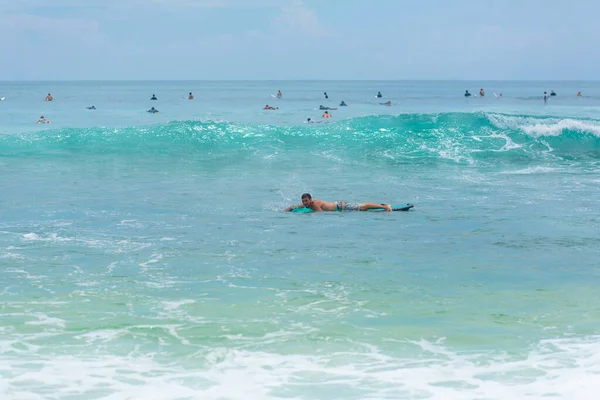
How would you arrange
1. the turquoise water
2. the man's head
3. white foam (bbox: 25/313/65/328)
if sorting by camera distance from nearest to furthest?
the turquoise water, white foam (bbox: 25/313/65/328), the man's head

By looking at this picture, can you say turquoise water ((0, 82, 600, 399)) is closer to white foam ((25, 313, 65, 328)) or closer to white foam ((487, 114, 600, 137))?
white foam ((25, 313, 65, 328))

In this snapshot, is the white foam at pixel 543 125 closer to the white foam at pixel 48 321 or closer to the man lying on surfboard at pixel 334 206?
the man lying on surfboard at pixel 334 206

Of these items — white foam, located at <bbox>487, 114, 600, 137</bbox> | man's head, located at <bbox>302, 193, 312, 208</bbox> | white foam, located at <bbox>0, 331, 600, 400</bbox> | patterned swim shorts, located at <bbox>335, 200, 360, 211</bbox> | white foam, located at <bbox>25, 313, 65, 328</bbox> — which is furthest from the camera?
white foam, located at <bbox>487, 114, 600, 137</bbox>

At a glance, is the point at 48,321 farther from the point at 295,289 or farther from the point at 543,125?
the point at 543,125

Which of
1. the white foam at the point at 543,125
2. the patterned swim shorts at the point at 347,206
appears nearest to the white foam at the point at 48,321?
the patterned swim shorts at the point at 347,206

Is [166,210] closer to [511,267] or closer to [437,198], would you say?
[437,198]

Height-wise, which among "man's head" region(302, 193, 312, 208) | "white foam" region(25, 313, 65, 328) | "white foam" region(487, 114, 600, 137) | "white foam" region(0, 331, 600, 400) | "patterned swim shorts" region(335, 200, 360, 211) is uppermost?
"white foam" region(487, 114, 600, 137)

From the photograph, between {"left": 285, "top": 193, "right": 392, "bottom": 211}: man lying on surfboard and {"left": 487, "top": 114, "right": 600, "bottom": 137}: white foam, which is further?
{"left": 487, "top": 114, "right": 600, "bottom": 137}: white foam

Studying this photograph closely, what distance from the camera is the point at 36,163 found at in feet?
91.2

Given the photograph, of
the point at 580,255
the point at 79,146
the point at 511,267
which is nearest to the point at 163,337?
the point at 511,267

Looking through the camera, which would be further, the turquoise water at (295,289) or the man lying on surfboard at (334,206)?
the man lying on surfboard at (334,206)

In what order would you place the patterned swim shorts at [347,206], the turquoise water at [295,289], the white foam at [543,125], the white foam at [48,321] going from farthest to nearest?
the white foam at [543,125] → the patterned swim shorts at [347,206] → the white foam at [48,321] → the turquoise water at [295,289]

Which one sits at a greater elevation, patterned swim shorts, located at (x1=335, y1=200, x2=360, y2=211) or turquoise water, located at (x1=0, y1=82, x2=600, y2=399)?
patterned swim shorts, located at (x1=335, y1=200, x2=360, y2=211)

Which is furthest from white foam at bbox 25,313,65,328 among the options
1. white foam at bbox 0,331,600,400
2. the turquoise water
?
white foam at bbox 0,331,600,400
